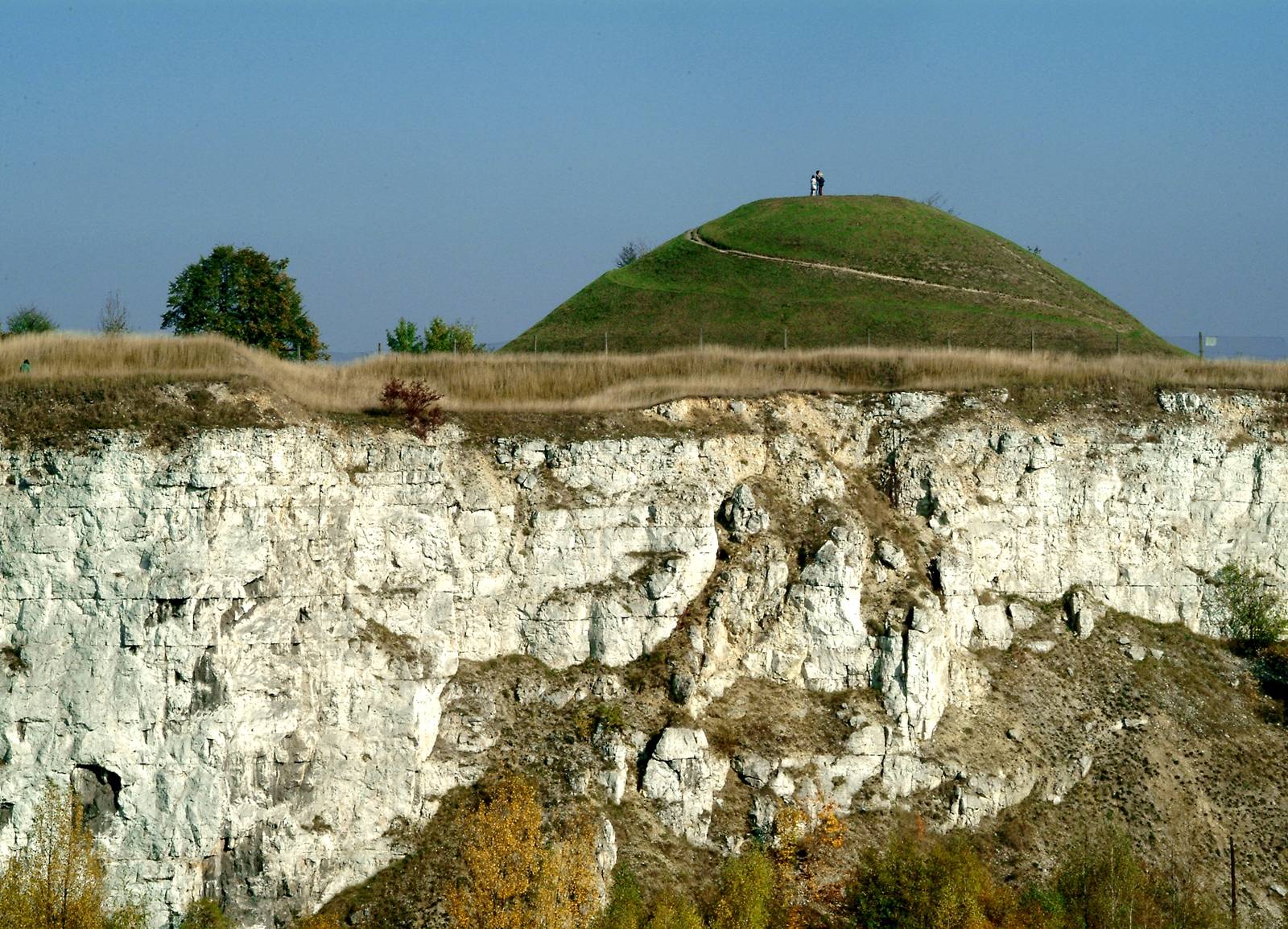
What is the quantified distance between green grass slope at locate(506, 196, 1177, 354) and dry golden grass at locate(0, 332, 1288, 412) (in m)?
10.3

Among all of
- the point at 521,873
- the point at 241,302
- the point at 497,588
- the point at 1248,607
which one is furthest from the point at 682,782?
the point at 241,302

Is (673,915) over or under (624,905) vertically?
under

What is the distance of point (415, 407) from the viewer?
3834 centimetres

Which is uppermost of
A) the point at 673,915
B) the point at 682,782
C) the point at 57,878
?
the point at 682,782

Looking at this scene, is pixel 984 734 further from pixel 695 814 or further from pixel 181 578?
pixel 181 578

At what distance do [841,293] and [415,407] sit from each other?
32.1m

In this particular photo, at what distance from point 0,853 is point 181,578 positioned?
7124 millimetres

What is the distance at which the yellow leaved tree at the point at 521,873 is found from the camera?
32969 mm

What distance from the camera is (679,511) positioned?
3959 cm

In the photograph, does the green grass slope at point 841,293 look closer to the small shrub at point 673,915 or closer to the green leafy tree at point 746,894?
the green leafy tree at point 746,894

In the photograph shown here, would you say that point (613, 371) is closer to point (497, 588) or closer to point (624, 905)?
point (497, 588)

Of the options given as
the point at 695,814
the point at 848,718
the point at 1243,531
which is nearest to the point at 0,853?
the point at 695,814

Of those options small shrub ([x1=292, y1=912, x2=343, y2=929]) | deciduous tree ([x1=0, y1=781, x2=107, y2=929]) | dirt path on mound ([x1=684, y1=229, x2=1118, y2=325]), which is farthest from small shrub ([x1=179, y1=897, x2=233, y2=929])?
dirt path on mound ([x1=684, y1=229, x2=1118, y2=325])

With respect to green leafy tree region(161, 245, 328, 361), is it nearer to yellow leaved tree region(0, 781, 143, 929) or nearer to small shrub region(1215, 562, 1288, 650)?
yellow leaved tree region(0, 781, 143, 929)
